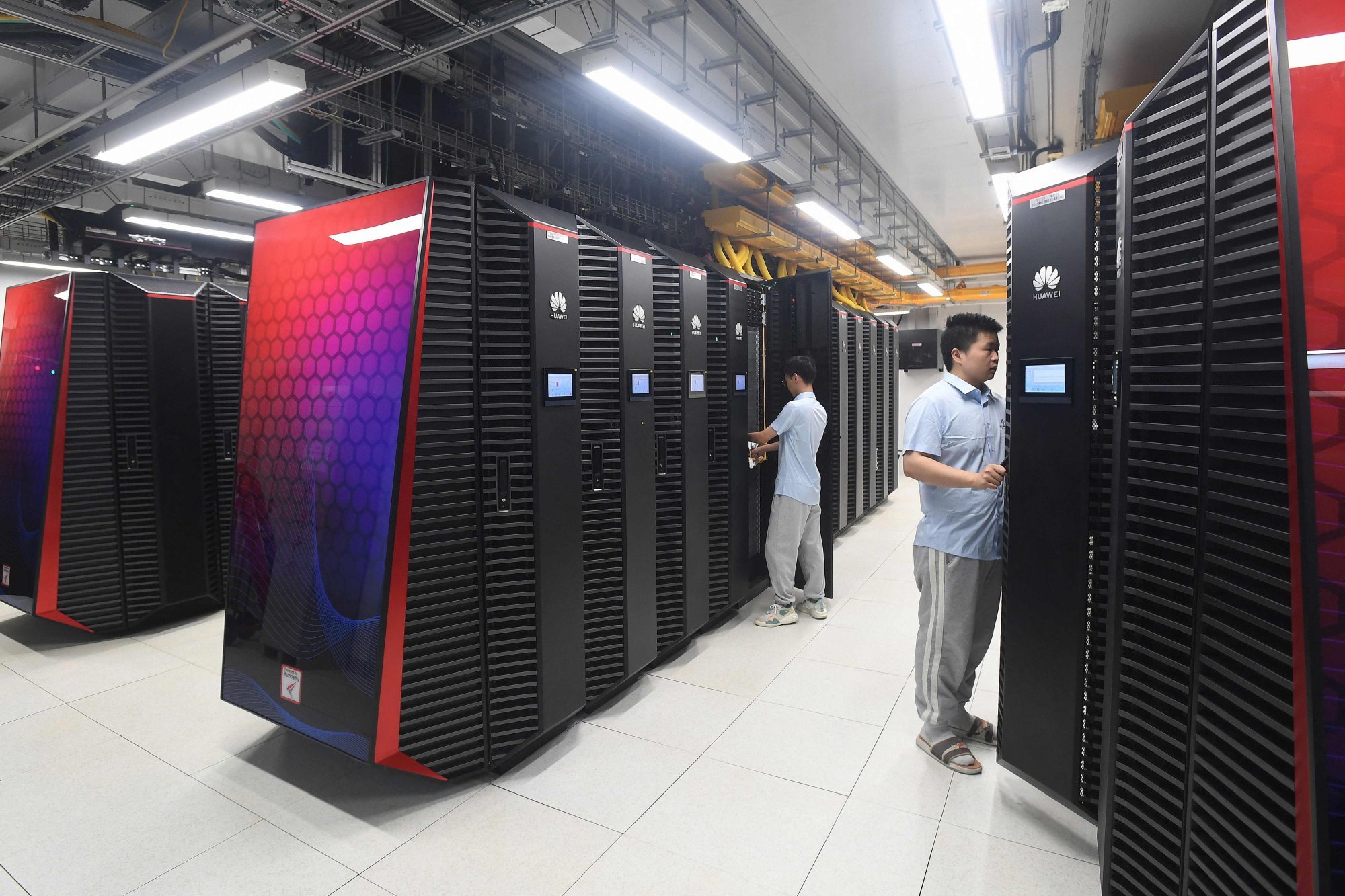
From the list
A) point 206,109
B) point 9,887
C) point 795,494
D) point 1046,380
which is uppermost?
point 206,109

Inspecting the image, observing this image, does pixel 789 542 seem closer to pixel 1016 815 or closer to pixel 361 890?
pixel 1016 815

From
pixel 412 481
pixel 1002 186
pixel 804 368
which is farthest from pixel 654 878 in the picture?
pixel 1002 186

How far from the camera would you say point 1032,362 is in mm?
2340

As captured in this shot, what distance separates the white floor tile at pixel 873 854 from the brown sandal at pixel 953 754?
0.38 metres

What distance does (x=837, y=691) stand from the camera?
3541 millimetres

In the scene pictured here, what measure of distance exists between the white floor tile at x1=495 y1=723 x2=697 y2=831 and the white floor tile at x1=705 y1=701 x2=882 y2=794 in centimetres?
26

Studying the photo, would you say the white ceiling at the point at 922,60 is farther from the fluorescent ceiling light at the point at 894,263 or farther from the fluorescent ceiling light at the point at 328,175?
the fluorescent ceiling light at the point at 328,175

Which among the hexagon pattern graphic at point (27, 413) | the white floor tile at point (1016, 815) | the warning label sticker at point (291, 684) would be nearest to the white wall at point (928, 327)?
the white floor tile at point (1016, 815)

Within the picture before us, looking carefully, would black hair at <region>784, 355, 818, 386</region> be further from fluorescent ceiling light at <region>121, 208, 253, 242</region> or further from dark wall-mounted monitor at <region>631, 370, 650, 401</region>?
fluorescent ceiling light at <region>121, 208, 253, 242</region>

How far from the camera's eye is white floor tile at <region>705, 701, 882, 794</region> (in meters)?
2.76

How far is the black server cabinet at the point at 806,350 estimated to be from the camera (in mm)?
4789

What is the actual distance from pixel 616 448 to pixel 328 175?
3.16m

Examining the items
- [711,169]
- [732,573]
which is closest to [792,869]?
[732,573]

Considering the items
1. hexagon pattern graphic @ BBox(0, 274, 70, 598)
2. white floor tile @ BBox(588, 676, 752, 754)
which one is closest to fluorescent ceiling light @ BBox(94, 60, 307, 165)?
hexagon pattern graphic @ BBox(0, 274, 70, 598)
